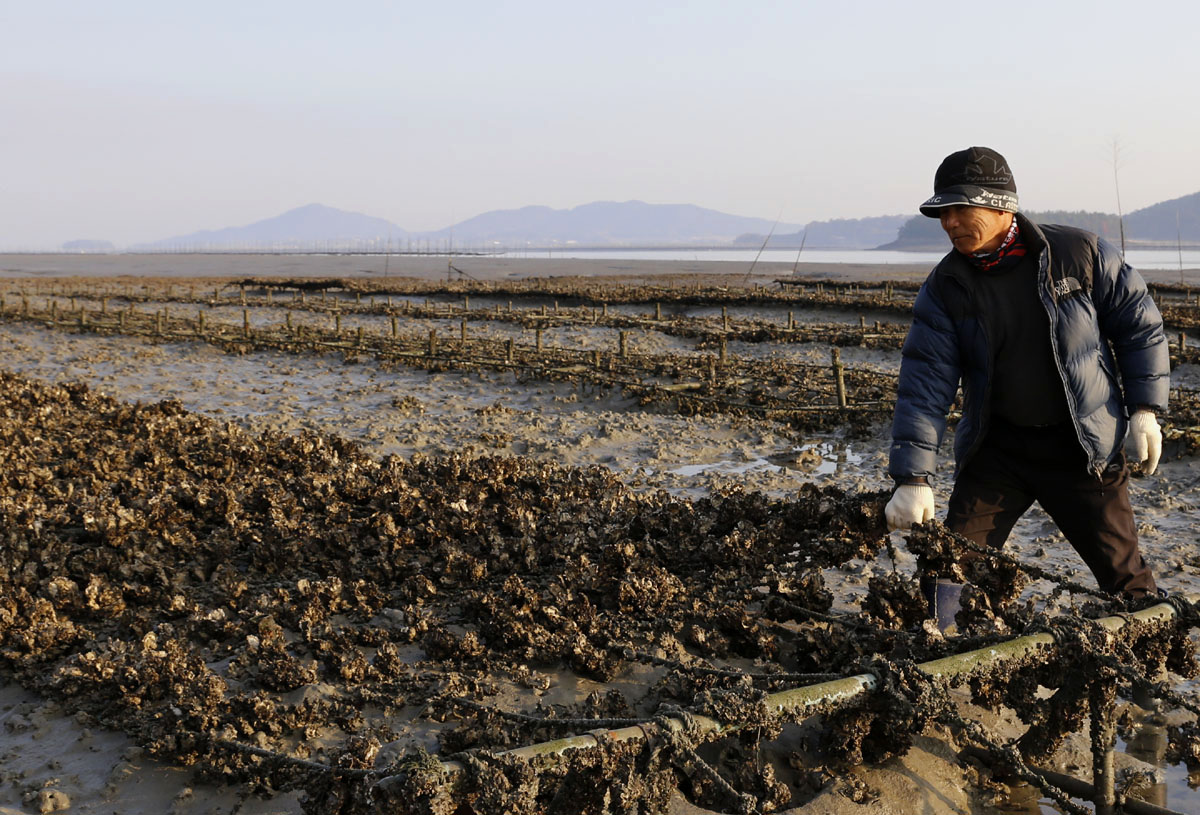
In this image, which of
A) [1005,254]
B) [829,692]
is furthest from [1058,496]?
[829,692]

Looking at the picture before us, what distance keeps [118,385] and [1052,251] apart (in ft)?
54.1

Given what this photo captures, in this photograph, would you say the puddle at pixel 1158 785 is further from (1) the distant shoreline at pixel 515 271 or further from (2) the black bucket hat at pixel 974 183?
(1) the distant shoreline at pixel 515 271

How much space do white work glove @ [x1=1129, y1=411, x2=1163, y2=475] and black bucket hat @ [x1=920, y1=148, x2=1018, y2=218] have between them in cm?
106

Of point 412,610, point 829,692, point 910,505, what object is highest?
point 910,505

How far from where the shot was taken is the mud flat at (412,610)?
3.75 m

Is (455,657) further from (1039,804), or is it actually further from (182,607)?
(1039,804)

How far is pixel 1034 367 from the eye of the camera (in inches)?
158

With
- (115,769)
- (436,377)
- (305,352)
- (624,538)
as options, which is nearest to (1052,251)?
(624,538)

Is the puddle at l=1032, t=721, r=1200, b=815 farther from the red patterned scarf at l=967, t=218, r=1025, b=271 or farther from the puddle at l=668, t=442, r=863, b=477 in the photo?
the puddle at l=668, t=442, r=863, b=477

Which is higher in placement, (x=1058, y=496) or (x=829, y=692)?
(x=1058, y=496)

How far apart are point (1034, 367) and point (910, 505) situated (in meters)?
0.80

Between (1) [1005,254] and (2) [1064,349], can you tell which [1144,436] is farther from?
(1) [1005,254]

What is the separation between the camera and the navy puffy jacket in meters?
3.94

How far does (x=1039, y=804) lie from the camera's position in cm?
383
